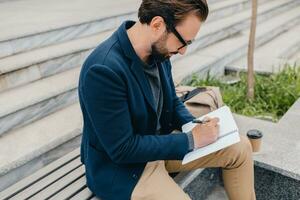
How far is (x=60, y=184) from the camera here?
2006mm

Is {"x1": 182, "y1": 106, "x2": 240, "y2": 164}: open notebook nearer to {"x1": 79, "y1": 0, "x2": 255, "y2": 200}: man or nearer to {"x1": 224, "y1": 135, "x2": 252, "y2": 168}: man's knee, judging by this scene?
{"x1": 79, "y1": 0, "x2": 255, "y2": 200}: man

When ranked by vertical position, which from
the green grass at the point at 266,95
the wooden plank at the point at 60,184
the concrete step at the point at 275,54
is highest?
the wooden plank at the point at 60,184

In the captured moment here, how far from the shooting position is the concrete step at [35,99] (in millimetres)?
2602

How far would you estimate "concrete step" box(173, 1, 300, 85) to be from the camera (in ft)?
12.8

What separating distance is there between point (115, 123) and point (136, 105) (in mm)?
167

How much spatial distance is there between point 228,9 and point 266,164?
4.10m

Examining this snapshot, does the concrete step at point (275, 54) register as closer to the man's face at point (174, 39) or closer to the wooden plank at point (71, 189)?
the man's face at point (174, 39)

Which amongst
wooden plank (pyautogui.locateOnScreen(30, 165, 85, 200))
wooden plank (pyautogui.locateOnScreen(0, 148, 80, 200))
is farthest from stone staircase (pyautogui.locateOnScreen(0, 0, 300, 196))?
wooden plank (pyautogui.locateOnScreen(30, 165, 85, 200))

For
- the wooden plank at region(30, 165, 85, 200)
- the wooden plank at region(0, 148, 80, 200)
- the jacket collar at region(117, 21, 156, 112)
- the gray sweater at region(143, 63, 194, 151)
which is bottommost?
the wooden plank at region(0, 148, 80, 200)

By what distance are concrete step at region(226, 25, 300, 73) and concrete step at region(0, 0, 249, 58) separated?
1053 millimetres

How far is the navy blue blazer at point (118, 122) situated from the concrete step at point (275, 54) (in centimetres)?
282

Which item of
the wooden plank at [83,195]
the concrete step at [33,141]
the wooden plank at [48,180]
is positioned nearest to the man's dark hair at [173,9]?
the wooden plank at [83,195]

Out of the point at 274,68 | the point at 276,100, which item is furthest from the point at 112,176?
the point at 274,68

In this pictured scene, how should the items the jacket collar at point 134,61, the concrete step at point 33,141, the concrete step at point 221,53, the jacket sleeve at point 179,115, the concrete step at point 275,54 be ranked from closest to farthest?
the jacket collar at point 134,61, the jacket sleeve at point 179,115, the concrete step at point 33,141, the concrete step at point 221,53, the concrete step at point 275,54
